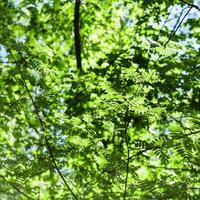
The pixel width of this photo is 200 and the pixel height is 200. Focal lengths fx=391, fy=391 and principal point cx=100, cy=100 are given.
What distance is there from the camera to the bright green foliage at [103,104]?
11.6 feet

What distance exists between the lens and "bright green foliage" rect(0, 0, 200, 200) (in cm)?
355

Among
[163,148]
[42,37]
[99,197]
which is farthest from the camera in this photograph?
[42,37]

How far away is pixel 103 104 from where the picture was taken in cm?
441

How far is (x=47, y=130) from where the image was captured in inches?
159

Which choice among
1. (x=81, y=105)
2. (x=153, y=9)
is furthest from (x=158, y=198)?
(x=153, y=9)

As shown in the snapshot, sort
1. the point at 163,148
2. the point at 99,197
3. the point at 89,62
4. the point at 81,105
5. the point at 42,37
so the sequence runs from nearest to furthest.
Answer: the point at 163,148, the point at 99,197, the point at 81,105, the point at 89,62, the point at 42,37

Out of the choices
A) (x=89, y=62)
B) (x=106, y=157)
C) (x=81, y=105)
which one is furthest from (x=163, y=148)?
(x=89, y=62)

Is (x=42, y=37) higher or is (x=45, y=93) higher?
(x=42, y=37)

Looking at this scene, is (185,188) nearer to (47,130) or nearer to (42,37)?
(47,130)

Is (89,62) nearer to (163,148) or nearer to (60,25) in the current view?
(60,25)

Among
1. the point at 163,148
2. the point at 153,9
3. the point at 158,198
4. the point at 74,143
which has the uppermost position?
the point at 153,9

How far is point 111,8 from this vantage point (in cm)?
856

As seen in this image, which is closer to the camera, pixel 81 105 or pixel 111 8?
pixel 81 105

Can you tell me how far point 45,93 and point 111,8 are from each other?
5.26 meters
